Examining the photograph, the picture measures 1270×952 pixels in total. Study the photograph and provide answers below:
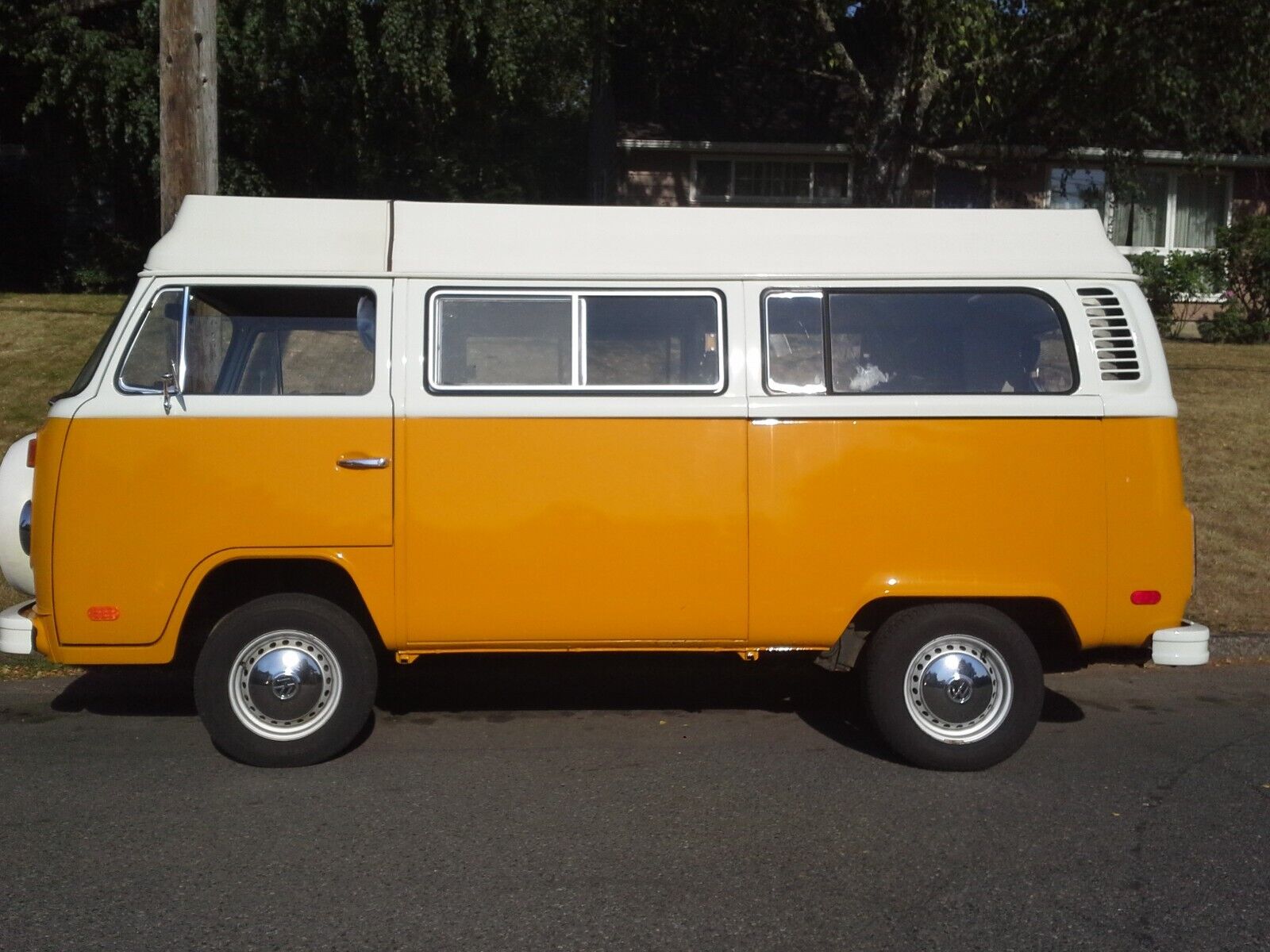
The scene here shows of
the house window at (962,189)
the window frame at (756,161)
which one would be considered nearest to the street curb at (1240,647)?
the window frame at (756,161)

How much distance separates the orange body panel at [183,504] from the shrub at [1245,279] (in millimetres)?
15753

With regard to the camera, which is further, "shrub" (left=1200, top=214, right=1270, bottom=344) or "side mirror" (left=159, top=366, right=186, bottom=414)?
"shrub" (left=1200, top=214, right=1270, bottom=344)

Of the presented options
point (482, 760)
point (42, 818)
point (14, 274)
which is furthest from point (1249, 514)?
point (14, 274)

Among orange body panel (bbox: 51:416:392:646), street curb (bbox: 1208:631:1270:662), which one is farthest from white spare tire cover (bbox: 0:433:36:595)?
street curb (bbox: 1208:631:1270:662)

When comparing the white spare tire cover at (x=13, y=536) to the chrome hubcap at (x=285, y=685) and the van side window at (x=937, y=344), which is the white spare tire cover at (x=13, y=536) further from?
the van side window at (x=937, y=344)

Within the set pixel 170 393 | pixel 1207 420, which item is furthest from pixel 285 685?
pixel 1207 420

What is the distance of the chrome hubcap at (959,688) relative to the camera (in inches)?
225

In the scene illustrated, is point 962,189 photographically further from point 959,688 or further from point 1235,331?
point 959,688

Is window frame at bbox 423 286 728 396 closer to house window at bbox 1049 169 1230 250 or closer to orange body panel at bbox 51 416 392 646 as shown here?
orange body panel at bbox 51 416 392 646

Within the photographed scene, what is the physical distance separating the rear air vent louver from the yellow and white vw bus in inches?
0.6

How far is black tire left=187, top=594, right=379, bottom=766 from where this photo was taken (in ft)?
18.3

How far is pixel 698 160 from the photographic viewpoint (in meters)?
21.5

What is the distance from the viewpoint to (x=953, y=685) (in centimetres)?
571

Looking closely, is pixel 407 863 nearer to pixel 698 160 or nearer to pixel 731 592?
pixel 731 592
